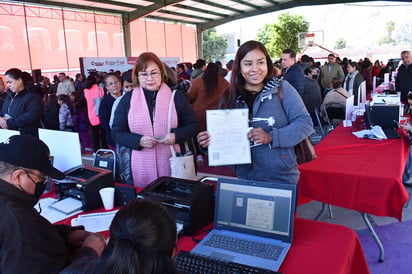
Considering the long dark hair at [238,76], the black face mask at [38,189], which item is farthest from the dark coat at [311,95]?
the black face mask at [38,189]

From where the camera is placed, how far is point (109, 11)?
49.2 ft

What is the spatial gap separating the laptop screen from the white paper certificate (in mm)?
294

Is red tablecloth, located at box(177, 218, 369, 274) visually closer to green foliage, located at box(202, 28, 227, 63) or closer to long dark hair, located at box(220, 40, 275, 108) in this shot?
long dark hair, located at box(220, 40, 275, 108)

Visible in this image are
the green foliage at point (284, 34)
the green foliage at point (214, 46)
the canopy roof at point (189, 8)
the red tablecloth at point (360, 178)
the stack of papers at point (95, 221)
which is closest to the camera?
the stack of papers at point (95, 221)

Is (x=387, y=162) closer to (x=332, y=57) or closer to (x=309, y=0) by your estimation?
(x=332, y=57)

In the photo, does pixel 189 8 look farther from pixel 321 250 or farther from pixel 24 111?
pixel 321 250

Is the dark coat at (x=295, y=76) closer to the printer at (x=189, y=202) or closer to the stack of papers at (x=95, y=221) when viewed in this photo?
the printer at (x=189, y=202)

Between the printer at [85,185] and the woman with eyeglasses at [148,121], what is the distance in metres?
0.28

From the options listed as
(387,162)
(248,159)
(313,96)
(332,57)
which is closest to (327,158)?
(387,162)

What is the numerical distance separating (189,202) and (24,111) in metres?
2.57

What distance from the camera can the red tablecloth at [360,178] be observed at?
80.0 inches

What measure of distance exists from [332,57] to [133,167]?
22.9 ft

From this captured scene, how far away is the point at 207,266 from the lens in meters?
1.10

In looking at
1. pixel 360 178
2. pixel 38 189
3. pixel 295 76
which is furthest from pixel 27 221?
pixel 295 76
